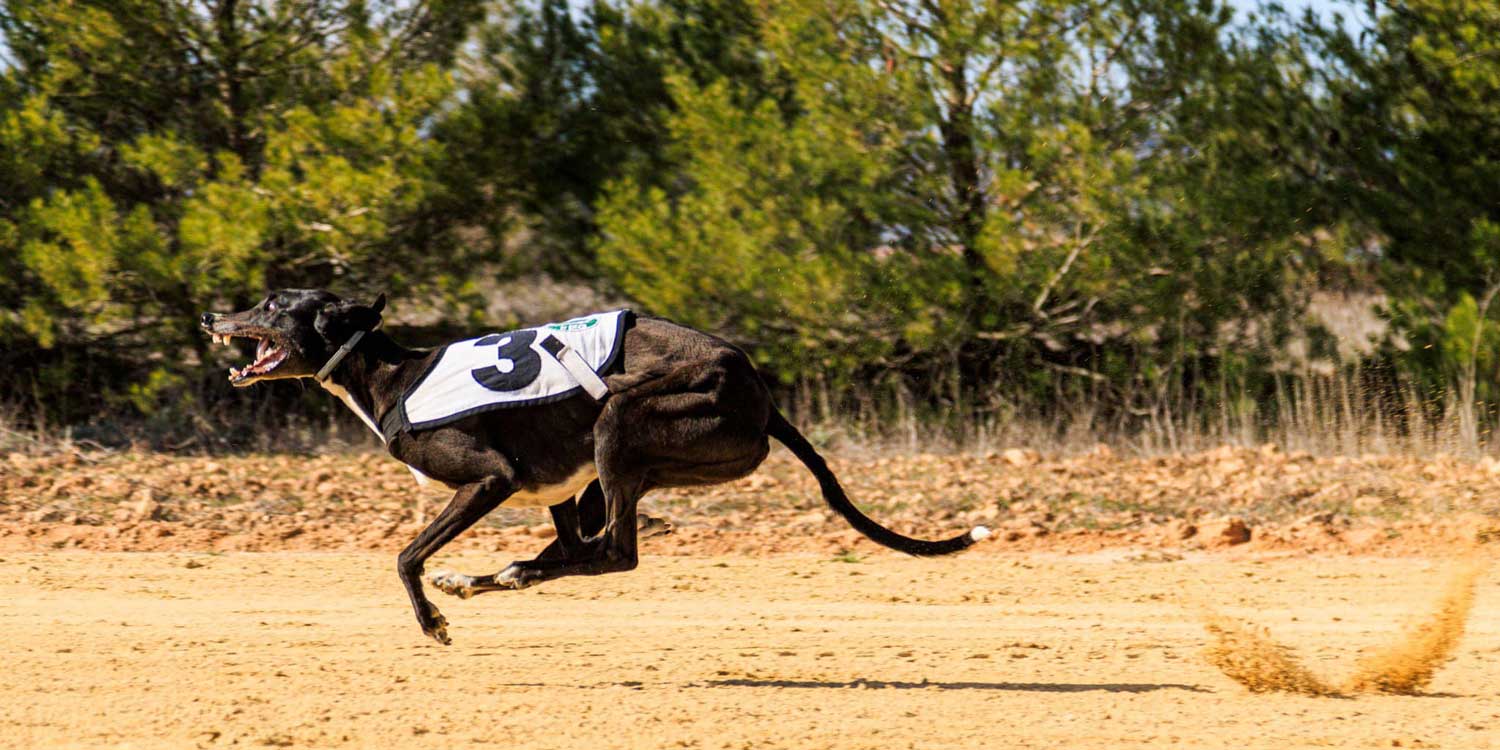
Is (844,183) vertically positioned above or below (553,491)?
above

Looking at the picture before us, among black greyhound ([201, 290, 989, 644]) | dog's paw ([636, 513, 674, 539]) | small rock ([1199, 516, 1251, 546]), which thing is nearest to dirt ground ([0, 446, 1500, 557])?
small rock ([1199, 516, 1251, 546])

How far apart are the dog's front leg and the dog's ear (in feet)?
3.03

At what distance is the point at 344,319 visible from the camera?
674cm

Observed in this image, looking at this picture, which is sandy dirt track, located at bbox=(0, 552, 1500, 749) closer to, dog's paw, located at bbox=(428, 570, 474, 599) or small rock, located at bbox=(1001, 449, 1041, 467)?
dog's paw, located at bbox=(428, 570, 474, 599)

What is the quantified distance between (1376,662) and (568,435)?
3310 mm

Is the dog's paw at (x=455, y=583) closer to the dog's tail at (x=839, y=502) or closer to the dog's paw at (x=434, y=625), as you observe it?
the dog's paw at (x=434, y=625)

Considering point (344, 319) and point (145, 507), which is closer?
point (344, 319)

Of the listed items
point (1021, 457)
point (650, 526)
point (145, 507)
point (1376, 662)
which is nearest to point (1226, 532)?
point (1021, 457)

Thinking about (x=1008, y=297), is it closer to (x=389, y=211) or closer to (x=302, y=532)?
(x=389, y=211)

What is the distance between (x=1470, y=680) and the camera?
6.39m

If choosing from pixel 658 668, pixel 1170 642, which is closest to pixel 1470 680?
pixel 1170 642

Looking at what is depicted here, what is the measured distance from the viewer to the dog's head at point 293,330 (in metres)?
6.66

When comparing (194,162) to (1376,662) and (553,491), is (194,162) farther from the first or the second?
(1376,662)

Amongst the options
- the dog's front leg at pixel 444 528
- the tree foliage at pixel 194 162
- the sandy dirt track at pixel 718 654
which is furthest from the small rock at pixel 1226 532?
the tree foliage at pixel 194 162
